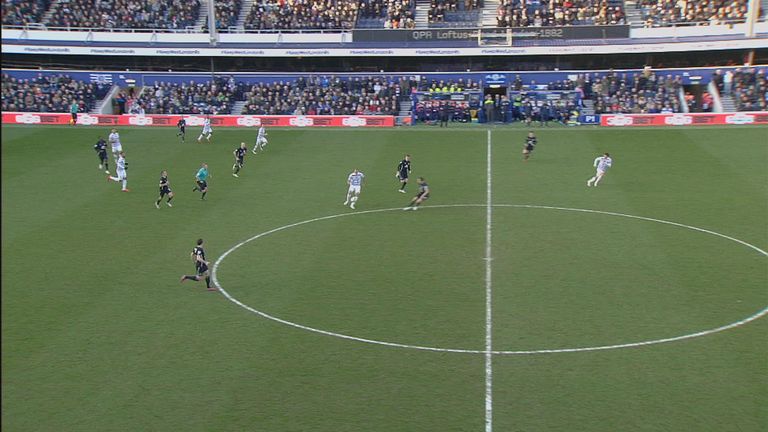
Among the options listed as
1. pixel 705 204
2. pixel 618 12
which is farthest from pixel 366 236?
pixel 618 12

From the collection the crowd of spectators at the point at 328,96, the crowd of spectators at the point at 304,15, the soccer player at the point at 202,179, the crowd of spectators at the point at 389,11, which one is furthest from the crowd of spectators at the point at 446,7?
the soccer player at the point at 202,179

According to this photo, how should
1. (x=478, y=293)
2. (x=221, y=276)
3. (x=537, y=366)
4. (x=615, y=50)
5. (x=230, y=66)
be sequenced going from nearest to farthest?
(x=537, y=366)
(x=478, y=293)
(x=221, y=276)
(x=615, y=50)
(x=230, y=66)

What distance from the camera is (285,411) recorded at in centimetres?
1577

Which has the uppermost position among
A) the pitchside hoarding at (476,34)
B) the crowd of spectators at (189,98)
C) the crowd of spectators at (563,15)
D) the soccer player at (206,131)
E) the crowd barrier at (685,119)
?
the crowd of spectators at (563,15)

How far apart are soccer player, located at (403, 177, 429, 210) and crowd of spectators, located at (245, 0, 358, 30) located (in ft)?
122

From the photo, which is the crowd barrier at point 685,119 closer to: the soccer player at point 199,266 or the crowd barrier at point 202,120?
the crowd barrier at point 202,120

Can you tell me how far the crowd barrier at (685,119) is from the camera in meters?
52.0

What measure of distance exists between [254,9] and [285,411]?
58.3m

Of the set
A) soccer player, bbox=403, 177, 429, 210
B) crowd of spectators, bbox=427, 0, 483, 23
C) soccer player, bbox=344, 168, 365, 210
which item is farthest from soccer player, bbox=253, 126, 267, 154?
crowd of spectators, bbox=427, 0, 483, 23

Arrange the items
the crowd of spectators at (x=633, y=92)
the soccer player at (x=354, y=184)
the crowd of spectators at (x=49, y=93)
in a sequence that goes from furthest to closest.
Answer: the crowd of spectators at (x=49, y=93)
the crowd of spectators at (x=633, y=92)
the soccer player at (x=354, y=184)

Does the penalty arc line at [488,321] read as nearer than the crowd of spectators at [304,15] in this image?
Yes

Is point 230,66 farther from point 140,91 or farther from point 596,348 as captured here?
point 596,348

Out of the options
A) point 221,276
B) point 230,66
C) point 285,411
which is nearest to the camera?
point 285,411

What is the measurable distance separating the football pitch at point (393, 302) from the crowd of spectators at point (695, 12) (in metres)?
25.1
